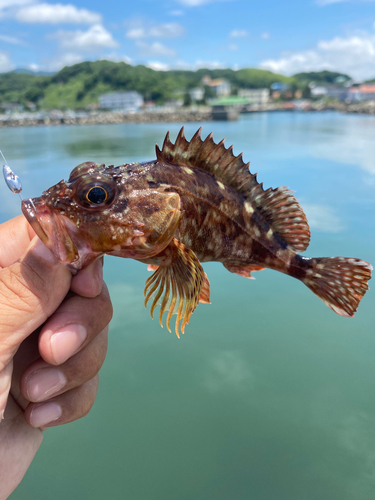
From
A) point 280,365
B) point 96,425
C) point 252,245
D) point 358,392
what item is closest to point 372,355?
point 358,392

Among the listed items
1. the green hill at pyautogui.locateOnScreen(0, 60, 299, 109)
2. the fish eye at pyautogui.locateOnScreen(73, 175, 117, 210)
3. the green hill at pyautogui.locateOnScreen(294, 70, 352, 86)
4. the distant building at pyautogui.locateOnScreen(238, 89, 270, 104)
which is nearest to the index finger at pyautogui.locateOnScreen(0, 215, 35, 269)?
the fish eye at pyautogui.locateOnScreen(73, 175, 117, 210)

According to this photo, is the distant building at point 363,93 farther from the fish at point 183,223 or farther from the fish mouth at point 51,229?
the fish mouth at point 51,229

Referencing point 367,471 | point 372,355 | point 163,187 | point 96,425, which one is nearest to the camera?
point 163,187

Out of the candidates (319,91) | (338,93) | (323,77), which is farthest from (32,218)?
(323,77)

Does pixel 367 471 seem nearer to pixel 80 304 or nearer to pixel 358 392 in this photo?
pixel 358 392

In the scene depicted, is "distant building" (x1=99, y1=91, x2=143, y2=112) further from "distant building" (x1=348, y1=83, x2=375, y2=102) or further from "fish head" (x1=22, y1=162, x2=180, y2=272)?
"fish head" (x1=22, y1=162, x2=180, y2=272)

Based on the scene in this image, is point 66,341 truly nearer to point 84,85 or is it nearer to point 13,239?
point 13,239

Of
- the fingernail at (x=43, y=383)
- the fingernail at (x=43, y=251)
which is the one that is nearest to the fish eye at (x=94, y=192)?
the fingernail at (x=43, y=251)
